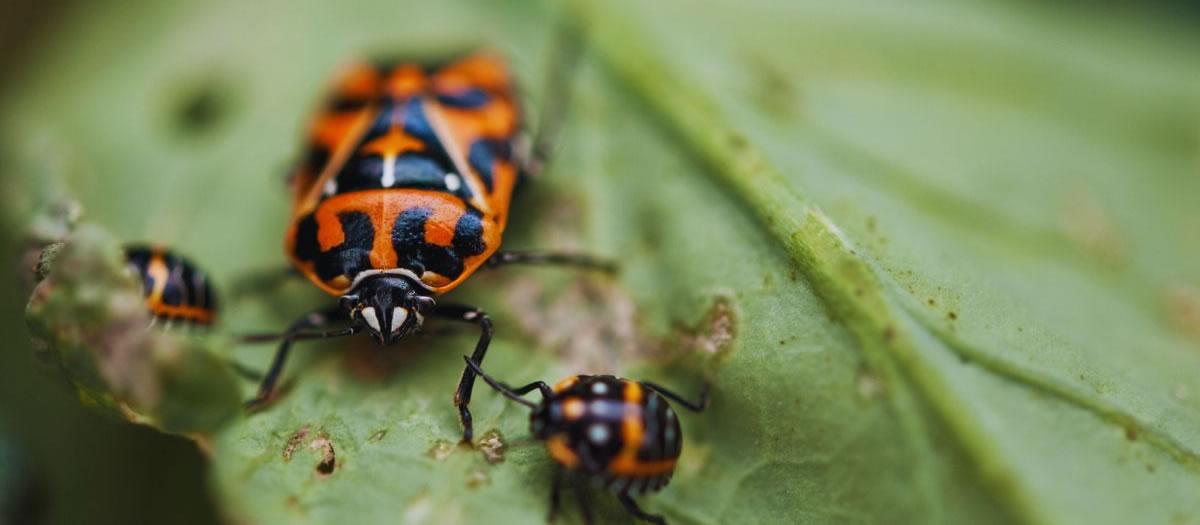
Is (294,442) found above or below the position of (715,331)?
below

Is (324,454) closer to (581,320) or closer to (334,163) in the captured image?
(581,320)

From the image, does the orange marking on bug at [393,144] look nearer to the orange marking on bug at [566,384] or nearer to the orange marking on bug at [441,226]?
the orange marking on bug at [441,226]

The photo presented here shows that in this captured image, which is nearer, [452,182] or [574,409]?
[574,409]

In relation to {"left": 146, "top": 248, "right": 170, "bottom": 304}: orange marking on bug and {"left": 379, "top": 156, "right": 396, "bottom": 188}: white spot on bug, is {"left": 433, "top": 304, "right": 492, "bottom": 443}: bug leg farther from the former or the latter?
{"left": 146, "top": 248, "right": 170, "bottom": 304}: orange marking on bug

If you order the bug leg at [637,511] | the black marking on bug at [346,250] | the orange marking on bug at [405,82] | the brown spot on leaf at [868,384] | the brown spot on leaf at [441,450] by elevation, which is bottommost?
the bug leg at [637,511]

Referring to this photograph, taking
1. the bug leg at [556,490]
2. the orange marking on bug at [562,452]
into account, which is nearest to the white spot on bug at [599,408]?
the orange marking on bug at [562,452]

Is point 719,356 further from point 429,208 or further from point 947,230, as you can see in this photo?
point 947,230

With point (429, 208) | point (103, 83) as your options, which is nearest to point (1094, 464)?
point (429, 208)

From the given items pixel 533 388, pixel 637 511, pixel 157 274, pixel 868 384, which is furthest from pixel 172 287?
pixel 868 384
